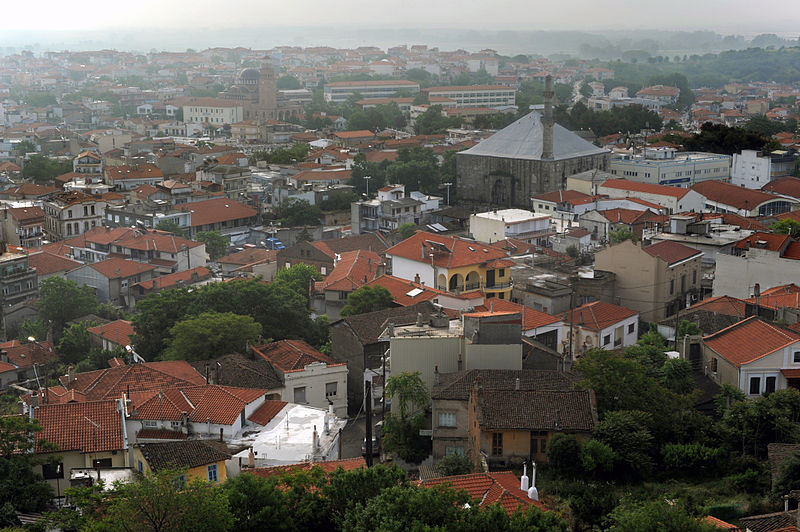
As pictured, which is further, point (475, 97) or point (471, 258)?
point (475, 97)

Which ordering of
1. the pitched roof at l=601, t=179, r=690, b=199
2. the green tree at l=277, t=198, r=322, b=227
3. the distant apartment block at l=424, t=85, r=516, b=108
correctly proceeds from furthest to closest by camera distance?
the distant apartment block at l=424, t=85, r=516, b=108 < the green tree at l=277, t=198, r=322, b=227 < the pitched roof at l=601, t=179, r=690, b=199

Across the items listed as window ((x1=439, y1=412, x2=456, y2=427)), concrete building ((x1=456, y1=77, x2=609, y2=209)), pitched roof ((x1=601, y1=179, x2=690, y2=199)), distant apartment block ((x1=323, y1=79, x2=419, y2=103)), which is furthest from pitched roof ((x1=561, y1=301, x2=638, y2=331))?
distant apartment block ((x1=323, y1=79, x2=419, y2=103))

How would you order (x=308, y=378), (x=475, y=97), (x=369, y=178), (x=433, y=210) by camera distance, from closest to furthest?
(x=308, y=378), (x=433, y=210), (x=369, y=178), (x=475, y=97)

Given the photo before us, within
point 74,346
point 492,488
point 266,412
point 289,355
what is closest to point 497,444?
point 492,488

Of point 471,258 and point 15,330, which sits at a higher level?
point 471,258

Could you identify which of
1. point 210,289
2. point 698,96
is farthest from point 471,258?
point 698,96

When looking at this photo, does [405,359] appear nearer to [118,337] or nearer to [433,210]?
[118,337]

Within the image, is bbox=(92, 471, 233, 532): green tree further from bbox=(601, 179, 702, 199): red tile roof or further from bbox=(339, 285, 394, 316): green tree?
A: bbox=(601, 179, 702, 199): red tile roof
